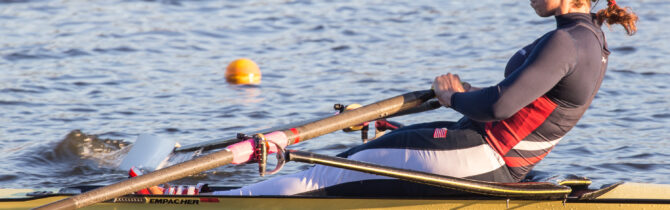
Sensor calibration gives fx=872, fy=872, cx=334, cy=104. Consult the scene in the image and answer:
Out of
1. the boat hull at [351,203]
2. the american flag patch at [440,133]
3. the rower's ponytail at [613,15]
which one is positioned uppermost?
the rower's ponytail at [613,15]

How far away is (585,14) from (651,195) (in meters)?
0.99

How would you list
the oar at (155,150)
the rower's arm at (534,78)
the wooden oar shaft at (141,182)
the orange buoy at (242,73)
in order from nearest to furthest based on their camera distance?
1. the rower's arm at (534,78)
2. the wooden oar shaft at (141,182)
3. the oar at (155,150)
4. the orange buoy at (242,73)

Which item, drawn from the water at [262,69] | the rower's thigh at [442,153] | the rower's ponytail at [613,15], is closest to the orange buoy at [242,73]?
the water at [262,69]

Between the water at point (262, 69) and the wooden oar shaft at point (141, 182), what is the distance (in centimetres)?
247

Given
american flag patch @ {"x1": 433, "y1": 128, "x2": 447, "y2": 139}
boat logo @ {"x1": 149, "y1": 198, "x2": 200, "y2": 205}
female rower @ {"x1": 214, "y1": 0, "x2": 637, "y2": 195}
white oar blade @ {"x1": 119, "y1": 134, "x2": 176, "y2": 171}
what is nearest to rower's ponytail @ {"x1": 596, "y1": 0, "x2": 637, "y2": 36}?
female rower @ {"x1": 214, "y1": 0, "x2": 637, "y2": 195}

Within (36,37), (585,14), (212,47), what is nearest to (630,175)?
(585,14)

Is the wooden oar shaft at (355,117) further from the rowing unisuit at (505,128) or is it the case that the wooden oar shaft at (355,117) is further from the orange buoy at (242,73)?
the orange buoy at (242,73)

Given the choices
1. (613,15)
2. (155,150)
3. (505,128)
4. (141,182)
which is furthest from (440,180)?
(155,150)

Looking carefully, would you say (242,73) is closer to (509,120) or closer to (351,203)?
(351,203)

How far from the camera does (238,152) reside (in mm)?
3723

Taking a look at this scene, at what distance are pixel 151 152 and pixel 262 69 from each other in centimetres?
437

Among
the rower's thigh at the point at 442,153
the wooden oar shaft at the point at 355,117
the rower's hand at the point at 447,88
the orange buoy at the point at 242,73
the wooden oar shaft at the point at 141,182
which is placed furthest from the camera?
the orange buoy at the point at 242,73

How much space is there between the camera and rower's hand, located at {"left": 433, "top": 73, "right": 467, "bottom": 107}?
3.82 m

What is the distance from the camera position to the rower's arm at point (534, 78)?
333 centimetres
